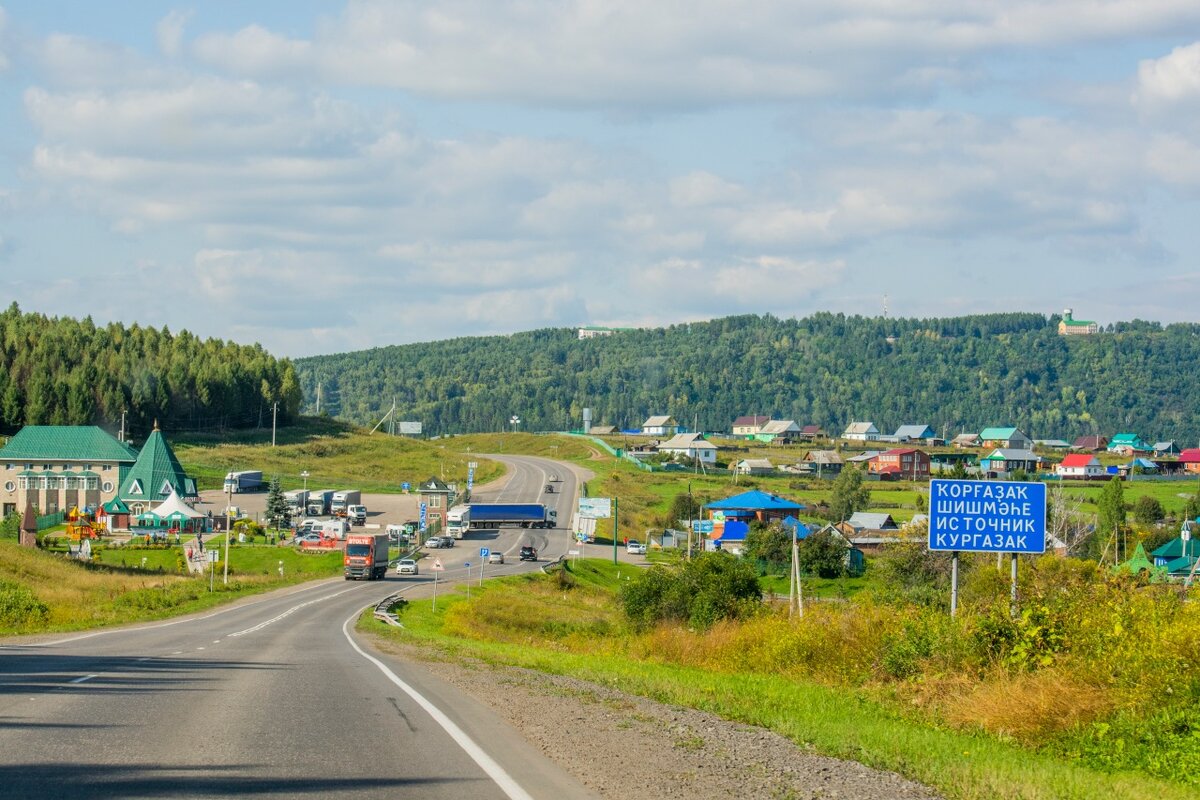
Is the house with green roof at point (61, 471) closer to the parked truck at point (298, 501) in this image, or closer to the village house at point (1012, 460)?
the parked truck at point (298, 501)

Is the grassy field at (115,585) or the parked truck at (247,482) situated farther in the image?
the parked truck at (247,482)

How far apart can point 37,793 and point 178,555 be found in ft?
238

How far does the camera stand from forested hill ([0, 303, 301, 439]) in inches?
5935

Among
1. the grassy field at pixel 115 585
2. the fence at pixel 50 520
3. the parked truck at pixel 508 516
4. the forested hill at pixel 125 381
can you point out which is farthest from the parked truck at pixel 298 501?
the forested hill at pixel 125 381

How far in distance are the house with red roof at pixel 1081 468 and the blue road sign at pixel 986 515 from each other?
159 metres

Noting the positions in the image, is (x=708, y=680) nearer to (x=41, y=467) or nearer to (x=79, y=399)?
(x=41, y=467)

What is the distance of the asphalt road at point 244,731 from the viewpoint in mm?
9594

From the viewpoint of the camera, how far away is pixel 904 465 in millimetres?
187375

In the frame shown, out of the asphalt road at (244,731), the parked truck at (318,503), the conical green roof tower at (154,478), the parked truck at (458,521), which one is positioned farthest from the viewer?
the parked truck at (318,503)

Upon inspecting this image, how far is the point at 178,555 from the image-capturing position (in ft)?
255

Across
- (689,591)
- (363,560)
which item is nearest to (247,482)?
(363,560)

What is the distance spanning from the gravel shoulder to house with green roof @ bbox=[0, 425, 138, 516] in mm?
106851

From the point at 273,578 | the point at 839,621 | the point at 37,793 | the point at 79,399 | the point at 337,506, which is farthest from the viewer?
the point at 79,399

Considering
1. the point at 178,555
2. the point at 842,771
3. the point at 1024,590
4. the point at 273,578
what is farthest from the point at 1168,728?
the point at 178,555
